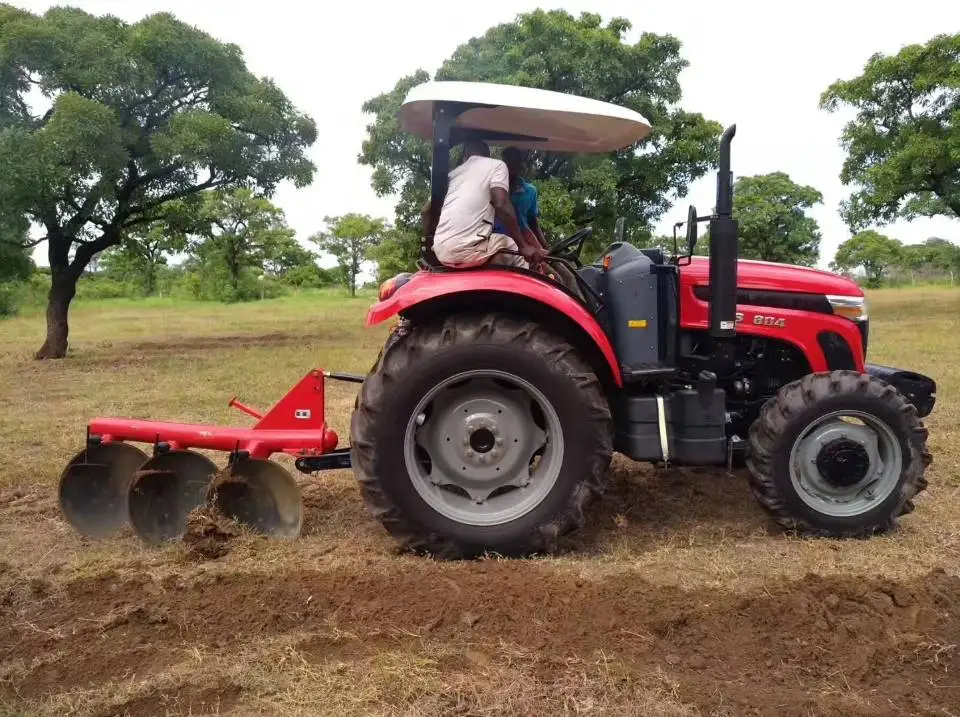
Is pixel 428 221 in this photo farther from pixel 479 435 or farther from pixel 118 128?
pixel 118 128

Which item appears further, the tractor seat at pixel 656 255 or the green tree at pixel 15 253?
the green tree at pixel 15 253

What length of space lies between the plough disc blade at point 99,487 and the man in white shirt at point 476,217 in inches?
78.8

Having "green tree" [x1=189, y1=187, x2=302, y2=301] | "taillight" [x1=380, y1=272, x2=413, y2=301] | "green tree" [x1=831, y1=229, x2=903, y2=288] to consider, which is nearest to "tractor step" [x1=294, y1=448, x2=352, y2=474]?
"taillight" [x1=380, y1=272, x2=413, y2=301]

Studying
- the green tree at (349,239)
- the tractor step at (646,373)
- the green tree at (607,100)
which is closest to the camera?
the tractor step at (646,373)

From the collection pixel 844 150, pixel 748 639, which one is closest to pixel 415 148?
pixel 844 150

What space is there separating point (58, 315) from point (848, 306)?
1412cm

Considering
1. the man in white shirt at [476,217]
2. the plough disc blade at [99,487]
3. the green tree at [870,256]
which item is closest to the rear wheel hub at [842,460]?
the man in white shirt at [476,217]

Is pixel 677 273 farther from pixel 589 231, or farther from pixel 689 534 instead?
pixel 689 534

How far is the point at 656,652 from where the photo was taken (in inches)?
113

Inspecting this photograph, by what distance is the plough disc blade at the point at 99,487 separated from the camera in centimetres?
416

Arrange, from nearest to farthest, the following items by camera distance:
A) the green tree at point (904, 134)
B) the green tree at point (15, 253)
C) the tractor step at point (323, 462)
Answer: the tractor step at point (323, 462), the green tree at point (15, 253), the green tree at point (904, 134)

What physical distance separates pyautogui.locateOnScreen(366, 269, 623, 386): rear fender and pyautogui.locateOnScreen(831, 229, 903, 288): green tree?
44528 mm

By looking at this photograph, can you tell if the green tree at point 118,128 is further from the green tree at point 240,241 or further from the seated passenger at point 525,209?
the green tree at point 240,241

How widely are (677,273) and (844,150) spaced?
23.5 meters
